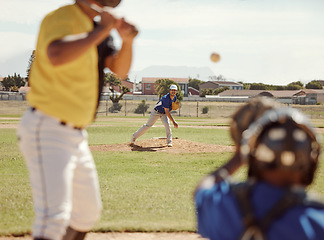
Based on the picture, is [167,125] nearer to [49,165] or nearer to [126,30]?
[126,30]

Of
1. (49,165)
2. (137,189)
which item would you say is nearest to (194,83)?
(137,189)

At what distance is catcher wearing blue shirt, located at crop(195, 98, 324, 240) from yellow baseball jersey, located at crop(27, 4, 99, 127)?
1343mm

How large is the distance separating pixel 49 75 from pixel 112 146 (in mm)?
10885

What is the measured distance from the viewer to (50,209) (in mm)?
2645

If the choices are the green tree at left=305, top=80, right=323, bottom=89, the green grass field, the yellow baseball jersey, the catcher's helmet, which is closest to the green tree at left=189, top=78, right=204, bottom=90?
the green tree at left=305, top=80, right=323, bottom=89

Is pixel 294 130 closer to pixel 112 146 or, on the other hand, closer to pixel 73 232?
pixel 73 232

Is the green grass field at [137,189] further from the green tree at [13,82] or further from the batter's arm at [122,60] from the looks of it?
the green tree at [13,82]

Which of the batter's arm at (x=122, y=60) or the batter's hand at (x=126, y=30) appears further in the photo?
the batter's arm at (x=122, y=60)

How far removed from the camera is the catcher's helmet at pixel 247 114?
1903mm

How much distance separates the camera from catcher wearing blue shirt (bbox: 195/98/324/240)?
159 cm

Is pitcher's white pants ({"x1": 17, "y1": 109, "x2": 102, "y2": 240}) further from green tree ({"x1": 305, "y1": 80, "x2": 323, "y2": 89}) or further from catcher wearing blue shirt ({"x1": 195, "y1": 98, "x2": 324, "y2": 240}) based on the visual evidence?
green tree ({"x1": 305, "y1": 80, "x2": 323, "y2": 89})

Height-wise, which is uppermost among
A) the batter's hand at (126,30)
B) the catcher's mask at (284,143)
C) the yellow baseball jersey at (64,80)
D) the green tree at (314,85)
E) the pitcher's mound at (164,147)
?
the green tree at (314,85)

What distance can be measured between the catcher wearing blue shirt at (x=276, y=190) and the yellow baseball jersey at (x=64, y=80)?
134 cm

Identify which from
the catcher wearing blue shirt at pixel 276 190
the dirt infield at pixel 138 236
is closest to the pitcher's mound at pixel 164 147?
the dirt infield at pixel 138 236
